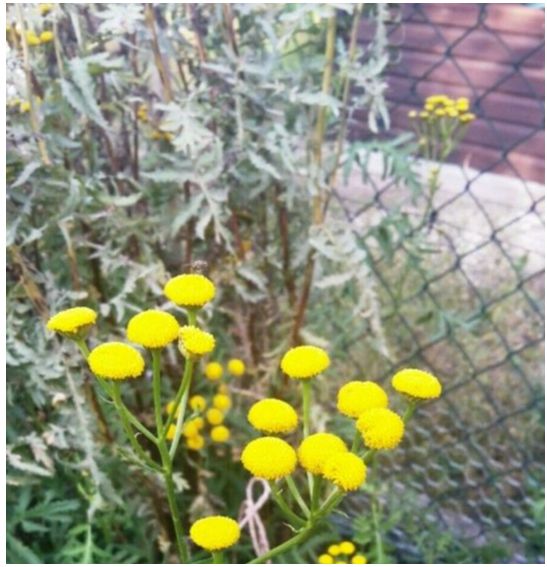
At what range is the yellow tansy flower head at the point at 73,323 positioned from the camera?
2.40ft

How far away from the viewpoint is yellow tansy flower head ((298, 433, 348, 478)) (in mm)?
676

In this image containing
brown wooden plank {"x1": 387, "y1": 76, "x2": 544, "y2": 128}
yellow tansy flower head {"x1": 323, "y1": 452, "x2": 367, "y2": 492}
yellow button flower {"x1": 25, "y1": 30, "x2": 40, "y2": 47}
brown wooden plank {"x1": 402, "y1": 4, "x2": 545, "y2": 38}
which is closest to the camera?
yellow tansy flower head {"x1": 323, "y1": 452, "x2": 367, "y2": 492}

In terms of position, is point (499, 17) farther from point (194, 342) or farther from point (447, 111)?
point (194, 342)

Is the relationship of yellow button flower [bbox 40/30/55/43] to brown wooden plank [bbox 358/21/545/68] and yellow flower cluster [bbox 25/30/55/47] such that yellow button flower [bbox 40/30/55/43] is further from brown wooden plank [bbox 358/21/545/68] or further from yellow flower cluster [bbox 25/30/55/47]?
brown wooden plank [bbox 358/21/545/68]

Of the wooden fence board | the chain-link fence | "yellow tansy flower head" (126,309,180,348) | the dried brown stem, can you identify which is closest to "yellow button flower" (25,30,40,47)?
the dried brown stem

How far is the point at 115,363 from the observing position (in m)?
0.70

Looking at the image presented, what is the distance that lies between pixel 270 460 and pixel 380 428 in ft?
0.26

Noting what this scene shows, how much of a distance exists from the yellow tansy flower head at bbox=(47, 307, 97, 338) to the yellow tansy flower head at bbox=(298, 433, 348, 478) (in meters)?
0.19

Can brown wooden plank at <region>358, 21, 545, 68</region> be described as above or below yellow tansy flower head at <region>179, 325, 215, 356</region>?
below

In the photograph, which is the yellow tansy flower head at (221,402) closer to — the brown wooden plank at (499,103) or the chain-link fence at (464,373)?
the chain-link fence at (464,373)

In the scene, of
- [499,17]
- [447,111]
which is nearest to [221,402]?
[447,111]

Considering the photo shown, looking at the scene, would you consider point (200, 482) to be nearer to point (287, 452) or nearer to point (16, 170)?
point (16, 170)

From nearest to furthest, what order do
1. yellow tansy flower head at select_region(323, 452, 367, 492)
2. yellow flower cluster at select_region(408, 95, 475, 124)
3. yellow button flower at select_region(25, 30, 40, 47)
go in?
yellow tansy flower head at select_region(323, 452, 367, 492) → yellow button flower at select_region(25, 30, 40, 47) → yellow flower cluster at select_region(408, 95, 475, 124)

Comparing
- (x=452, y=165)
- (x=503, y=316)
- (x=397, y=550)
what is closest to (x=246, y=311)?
(x=397, y=550)
